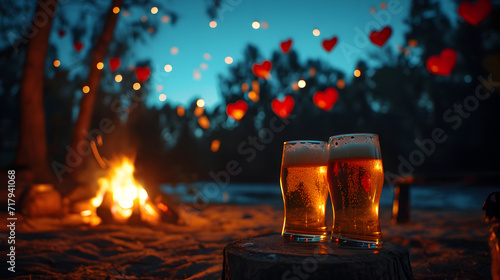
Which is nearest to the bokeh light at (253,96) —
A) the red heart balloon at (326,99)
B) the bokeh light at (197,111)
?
the bokeh light at (197,111)

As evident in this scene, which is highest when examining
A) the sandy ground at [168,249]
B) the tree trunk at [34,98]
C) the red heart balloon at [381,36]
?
the red heart balloon at [381,36]

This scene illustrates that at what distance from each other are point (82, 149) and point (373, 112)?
23869 millimetres

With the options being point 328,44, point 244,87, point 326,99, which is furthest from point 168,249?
point 244,87

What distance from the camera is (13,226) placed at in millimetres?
4180

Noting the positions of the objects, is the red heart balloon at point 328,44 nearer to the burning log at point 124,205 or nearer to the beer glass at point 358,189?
the burning log at point 124,205

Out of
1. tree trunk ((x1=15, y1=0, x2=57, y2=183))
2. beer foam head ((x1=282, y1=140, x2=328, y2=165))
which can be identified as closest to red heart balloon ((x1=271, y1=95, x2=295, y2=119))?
tree trunk ((x1=15, y1=0, x2=57, y2=183))

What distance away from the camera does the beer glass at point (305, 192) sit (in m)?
1.62

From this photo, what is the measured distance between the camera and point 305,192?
1633 mm

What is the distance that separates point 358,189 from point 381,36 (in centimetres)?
611

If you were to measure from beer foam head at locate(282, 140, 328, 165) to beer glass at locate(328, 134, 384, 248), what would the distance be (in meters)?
0.14

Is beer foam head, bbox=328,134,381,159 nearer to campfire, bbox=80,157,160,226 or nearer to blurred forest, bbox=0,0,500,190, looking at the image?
campfire, bbox=80,157,160,226

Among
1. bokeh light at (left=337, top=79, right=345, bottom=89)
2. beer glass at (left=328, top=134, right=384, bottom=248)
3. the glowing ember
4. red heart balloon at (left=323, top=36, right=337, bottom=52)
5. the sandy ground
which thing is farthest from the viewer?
bokeh light at (left=337, top=79, right=345, bottom=89)

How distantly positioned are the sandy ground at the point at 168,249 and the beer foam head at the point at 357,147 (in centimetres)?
132

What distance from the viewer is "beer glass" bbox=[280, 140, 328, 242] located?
1624mm
